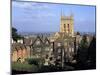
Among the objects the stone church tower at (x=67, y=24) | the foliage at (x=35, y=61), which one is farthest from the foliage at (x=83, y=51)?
the foliage at (x=35, y=61)

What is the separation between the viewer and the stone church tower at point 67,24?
9.45ft

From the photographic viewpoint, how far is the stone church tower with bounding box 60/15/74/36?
2.88m

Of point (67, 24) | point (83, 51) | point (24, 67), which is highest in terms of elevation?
point (67, 24)

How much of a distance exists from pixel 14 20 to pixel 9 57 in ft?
1.35

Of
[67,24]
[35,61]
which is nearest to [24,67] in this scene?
[35,61]

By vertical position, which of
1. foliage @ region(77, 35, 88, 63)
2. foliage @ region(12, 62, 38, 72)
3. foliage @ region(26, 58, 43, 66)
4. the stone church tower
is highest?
the stone church tower

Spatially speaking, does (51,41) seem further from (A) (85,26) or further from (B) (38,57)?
(A) (85,26)

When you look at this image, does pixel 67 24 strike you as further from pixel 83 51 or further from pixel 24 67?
pixel 24 67

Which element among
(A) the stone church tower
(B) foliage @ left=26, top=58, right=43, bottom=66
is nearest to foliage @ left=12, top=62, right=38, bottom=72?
(B) foliage @ left=26, top=58, right=43, bottom=66

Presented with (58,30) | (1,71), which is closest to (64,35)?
(58,30)

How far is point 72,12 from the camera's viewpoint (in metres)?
2.92

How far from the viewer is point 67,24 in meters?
2.90

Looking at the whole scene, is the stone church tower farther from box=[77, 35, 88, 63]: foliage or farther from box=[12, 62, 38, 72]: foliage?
box=[12, 62, 38, 72]: foliage

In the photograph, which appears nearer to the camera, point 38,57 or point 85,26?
point 38,57
